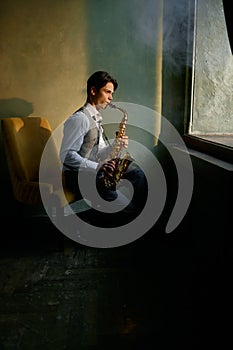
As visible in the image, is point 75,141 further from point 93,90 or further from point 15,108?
point 15,108

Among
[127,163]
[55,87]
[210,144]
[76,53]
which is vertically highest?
[76,53]

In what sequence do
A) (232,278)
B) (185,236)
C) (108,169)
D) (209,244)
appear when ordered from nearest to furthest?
(232,278)
(209,244)
(108,169)
(185,236)

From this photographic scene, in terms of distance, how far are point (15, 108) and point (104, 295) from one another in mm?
1936

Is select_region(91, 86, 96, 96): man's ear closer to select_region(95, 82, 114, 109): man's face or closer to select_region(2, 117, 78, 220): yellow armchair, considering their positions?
select_region(95, 82, 114, 109): man's face

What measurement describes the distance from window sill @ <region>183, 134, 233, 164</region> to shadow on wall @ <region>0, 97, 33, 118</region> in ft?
4.97

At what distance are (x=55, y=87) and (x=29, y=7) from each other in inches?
28.6

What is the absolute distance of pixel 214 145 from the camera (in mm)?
2346

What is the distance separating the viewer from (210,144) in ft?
7.86

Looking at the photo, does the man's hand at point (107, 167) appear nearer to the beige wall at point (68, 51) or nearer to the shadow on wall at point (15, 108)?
the beige wall at point (68, 51)

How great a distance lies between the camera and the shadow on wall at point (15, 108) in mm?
3062

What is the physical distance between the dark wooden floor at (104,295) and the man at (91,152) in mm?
446

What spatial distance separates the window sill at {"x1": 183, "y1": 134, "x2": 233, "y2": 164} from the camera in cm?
217

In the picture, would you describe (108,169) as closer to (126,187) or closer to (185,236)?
(126,187)

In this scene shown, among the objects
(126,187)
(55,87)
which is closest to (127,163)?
(126,187)
